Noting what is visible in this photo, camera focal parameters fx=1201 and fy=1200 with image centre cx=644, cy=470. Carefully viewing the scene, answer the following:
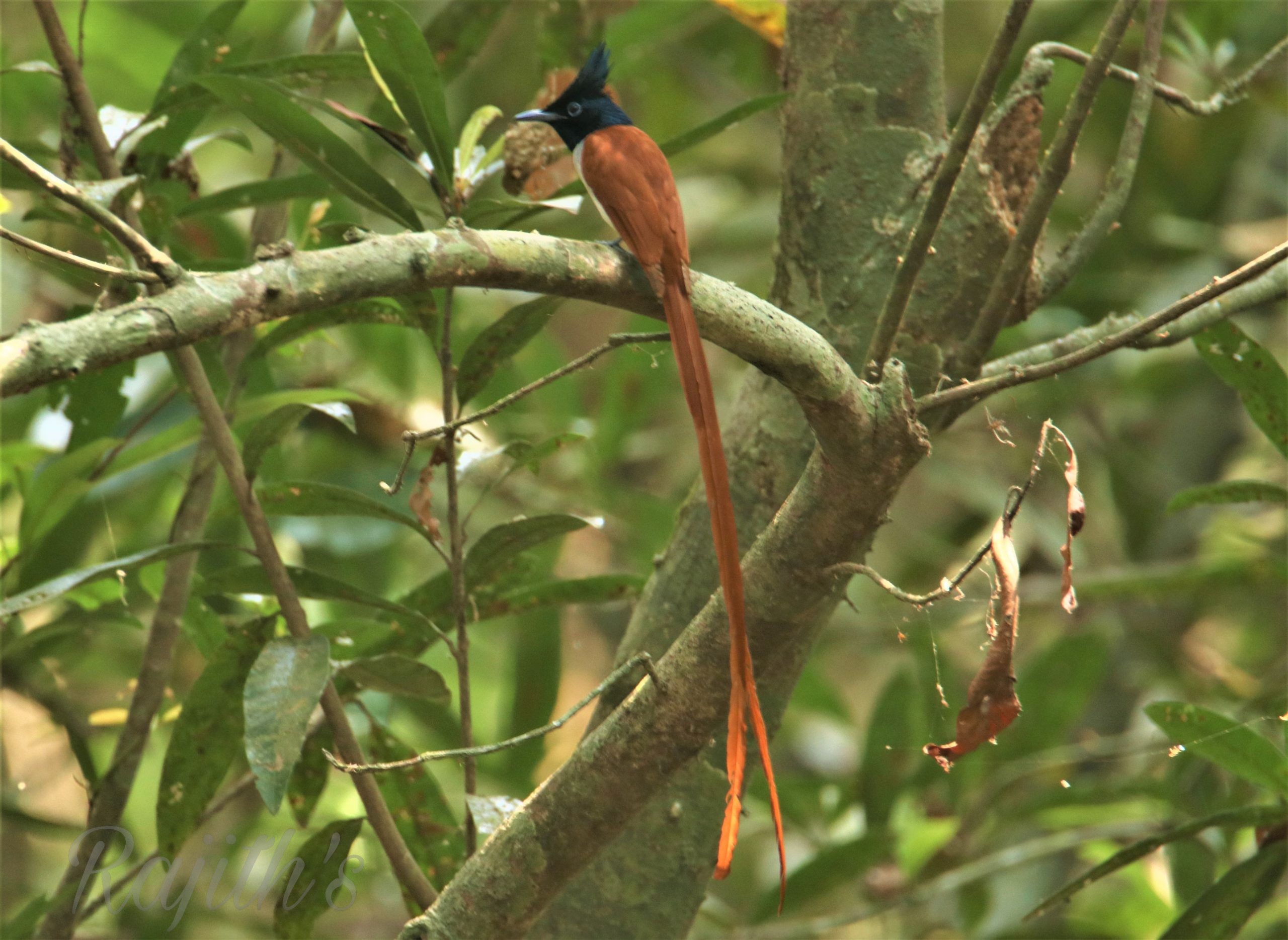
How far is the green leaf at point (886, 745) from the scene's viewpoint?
2303mm

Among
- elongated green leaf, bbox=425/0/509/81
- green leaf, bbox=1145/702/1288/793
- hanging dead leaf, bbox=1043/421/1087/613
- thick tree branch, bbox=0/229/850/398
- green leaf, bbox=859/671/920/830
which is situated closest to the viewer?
thick tree branch, bbox=0/229/850/398

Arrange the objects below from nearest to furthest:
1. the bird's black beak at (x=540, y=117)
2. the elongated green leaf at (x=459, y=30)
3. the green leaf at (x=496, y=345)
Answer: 1. the green leaf at (x=496, y=345)
2. the bird's black beak at (x=540, y=117)
3. the elongated green leaf at (x=459, y=30)

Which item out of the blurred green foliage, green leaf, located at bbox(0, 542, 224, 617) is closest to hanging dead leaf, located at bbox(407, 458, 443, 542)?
the blurred green foliage

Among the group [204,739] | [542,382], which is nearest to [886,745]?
[204,739]

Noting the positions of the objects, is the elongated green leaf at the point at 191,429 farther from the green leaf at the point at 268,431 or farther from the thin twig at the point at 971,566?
the thin twig at the point at 971,566

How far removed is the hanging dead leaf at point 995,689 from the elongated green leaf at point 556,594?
2.19ft

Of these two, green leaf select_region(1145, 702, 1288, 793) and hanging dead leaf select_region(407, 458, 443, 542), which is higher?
hanging dead leaf select_region(407, 458, 443, 542)

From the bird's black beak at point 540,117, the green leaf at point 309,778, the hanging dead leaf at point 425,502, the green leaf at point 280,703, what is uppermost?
the bird's black beak at point 540,117

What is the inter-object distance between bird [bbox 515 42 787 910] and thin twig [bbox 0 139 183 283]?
46cm

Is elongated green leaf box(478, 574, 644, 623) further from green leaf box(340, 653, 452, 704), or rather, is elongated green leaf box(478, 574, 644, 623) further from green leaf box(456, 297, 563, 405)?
green leaf box(456, 297, 563, 405)

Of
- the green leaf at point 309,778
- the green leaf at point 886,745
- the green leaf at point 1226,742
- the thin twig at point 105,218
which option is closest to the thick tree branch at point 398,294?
the thin twig at point 105,218

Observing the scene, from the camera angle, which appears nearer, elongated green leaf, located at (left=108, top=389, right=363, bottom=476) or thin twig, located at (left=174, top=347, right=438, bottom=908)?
thin twig, located at (left=174, top=347, right=438, bottom=908)

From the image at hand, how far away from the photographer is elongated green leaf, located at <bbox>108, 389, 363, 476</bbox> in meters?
1.61

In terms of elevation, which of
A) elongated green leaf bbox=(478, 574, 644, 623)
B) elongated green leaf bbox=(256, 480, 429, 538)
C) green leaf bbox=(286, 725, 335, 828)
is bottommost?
green leaf bbox=(286, 725, 335, 828)
